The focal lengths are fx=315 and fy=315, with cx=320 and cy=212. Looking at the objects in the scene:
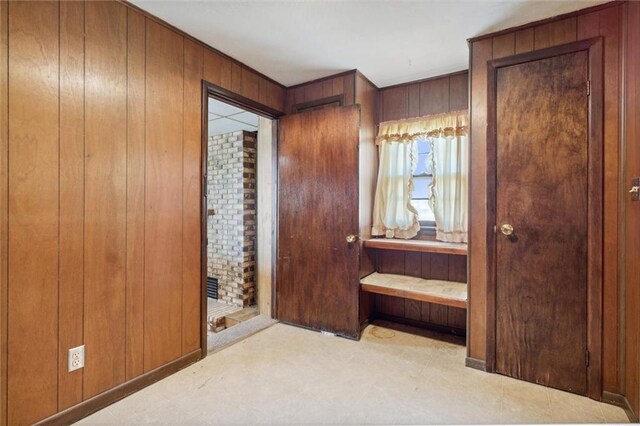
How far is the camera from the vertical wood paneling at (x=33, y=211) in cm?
148

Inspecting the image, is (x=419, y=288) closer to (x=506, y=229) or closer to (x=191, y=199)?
(x=506, y=229)

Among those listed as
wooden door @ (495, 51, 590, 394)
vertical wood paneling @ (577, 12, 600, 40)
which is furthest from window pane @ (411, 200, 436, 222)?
vertical wood paneling @ (577, 12, 600, 40)

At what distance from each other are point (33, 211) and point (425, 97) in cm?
303

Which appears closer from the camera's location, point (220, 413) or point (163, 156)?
point (220, 413)

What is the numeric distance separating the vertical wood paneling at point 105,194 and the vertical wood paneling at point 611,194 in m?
2.90

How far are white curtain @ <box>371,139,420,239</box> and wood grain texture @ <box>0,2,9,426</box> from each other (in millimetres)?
2573

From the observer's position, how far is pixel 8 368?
1474 millimetres

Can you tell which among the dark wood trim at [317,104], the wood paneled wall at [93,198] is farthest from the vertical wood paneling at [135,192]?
the dark wood trim at [317,104]

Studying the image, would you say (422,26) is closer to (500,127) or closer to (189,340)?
(500,127)

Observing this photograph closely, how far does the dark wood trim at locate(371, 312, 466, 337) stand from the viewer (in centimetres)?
286

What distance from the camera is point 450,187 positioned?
2.79 m

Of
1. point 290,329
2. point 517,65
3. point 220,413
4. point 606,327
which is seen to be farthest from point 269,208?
point 606,327

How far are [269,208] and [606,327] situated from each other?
2.88 metres

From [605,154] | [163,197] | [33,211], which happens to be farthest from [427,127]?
[33,211]
